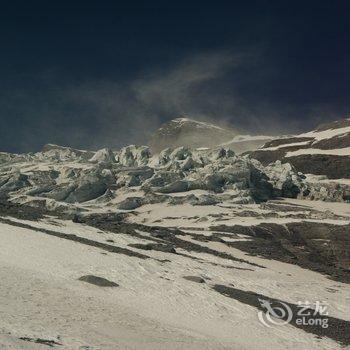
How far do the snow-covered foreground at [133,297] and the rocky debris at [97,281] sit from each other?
0.45m

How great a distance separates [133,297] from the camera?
86.4 ft

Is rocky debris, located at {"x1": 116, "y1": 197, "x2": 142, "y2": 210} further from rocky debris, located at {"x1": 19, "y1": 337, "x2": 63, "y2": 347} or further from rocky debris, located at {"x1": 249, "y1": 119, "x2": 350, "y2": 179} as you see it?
rocky debris, located at {"x1": 19, "y1": 337, "x2": 63, "y2": 347}

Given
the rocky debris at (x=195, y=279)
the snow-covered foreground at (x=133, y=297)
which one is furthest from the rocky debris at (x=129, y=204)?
the rocky debris at (x=195, y=279)

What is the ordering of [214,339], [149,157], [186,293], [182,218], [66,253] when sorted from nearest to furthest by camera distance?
[214,339]
[186,293]
[66,253]
[182,218]
[149,157]

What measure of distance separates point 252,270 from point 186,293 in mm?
15007

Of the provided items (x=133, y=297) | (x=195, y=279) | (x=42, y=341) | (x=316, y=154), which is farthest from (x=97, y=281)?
(x=316, y=154)

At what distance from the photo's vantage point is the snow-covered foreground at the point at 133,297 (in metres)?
18.3

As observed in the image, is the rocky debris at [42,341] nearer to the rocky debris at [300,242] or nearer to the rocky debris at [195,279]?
the rocky debris at [195,279]

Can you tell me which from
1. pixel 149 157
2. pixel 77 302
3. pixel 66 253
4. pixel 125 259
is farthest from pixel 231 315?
pixel 149 157

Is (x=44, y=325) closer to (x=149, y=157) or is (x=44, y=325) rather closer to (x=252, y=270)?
(x=252, y=270)

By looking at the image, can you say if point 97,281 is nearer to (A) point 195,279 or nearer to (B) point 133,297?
(B) point 133,297

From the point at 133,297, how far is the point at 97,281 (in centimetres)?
257

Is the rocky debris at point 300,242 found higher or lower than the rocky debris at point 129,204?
lower

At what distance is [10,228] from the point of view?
40188 mm
